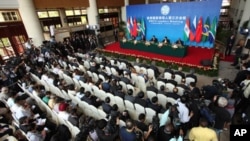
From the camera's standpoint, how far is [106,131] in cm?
275

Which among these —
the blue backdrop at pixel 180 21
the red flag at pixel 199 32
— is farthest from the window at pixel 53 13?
the red flag at pixel 199 32

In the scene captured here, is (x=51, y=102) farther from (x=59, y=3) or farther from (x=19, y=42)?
(x=59, y=3)


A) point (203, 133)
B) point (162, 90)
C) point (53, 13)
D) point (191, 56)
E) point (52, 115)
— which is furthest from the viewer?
point (53, 13)

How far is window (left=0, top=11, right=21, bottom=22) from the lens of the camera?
8.26 metres

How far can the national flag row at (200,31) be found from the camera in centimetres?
841

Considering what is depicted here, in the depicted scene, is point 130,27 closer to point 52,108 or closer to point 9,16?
point 9,16

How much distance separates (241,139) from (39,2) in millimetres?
10957

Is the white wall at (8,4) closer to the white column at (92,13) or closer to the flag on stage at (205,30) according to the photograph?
the white column at (92,13)

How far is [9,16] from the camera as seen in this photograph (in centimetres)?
857

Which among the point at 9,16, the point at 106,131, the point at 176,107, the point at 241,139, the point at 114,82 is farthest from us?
the point at 9,16

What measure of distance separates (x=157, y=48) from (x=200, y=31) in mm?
2753

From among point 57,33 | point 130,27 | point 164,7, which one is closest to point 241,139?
point 164,7

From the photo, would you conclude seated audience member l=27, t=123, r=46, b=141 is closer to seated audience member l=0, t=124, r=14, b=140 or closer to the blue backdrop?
seated audience member l=0, t=124, r=14, b=140

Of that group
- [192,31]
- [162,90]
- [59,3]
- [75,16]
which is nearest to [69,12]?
[75,16]
